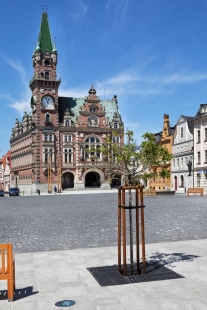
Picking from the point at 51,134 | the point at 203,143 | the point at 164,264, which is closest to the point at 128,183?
the point at 164,264

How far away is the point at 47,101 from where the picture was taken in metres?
69.6

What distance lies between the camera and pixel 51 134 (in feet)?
227

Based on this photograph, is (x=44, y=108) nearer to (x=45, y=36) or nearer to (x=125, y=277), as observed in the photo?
(x=45, y=36)

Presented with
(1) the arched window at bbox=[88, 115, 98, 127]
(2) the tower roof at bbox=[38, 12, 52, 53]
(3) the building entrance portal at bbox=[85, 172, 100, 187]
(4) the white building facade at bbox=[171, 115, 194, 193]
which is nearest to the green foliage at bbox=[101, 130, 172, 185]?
(4) the white building facade at bbox=[171, 115, 194, 193]

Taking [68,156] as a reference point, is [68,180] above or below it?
below

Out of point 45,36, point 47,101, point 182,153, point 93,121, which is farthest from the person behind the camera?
point 45,36

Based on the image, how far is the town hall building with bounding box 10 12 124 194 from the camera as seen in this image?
68.3 meters

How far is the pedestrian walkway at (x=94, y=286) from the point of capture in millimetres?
5766

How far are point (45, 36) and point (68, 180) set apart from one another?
Answer: 29.8 meters

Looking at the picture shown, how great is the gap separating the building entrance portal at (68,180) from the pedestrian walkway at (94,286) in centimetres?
6250

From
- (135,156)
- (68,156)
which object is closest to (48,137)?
(68,156)

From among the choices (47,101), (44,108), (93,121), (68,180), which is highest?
(47,101)

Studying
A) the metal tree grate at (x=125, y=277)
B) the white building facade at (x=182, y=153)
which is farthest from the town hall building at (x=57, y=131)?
the metal tree grate at (x=125, y=277)

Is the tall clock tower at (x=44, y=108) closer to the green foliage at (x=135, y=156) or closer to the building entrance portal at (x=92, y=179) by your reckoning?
the building entrance portal at (x=92, y=179)
